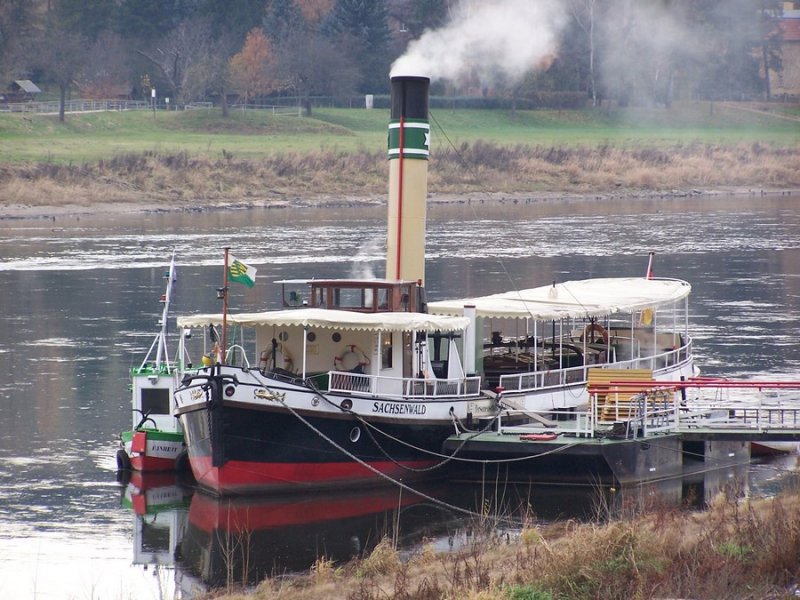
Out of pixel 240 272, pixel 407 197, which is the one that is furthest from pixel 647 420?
pixel 240 272

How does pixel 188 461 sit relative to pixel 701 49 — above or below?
below

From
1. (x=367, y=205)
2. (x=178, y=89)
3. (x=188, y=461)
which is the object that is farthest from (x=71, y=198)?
(x=188, y=461)

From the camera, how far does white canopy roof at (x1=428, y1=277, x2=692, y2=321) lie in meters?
31.5

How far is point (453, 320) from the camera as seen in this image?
29.6 metres

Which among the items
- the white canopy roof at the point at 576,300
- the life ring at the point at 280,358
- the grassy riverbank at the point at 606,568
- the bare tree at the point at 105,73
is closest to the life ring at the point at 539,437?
the white canopy roof at the point at 576,300

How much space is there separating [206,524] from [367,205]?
263 ft

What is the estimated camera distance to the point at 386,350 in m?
29.9

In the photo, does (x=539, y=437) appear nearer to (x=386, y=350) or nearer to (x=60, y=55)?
(x=386, y=350)

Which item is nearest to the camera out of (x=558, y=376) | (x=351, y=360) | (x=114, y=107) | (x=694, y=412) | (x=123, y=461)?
(x=351, y=360)

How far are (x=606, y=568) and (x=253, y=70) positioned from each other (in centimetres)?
11967

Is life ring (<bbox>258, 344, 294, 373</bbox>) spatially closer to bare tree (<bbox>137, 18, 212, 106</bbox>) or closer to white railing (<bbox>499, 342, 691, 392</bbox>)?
white railing (<bbox>499, 342, 691, 392</bbox>)

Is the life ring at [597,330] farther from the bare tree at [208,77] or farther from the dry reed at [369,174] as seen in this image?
the bare tree at [208,77]

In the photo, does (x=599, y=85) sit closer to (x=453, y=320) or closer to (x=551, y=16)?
(x=551, y=16)

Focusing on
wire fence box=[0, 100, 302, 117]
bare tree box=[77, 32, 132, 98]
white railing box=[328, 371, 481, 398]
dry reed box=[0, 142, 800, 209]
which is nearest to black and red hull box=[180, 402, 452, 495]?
white railing box=[328, 371, 481, 398]
